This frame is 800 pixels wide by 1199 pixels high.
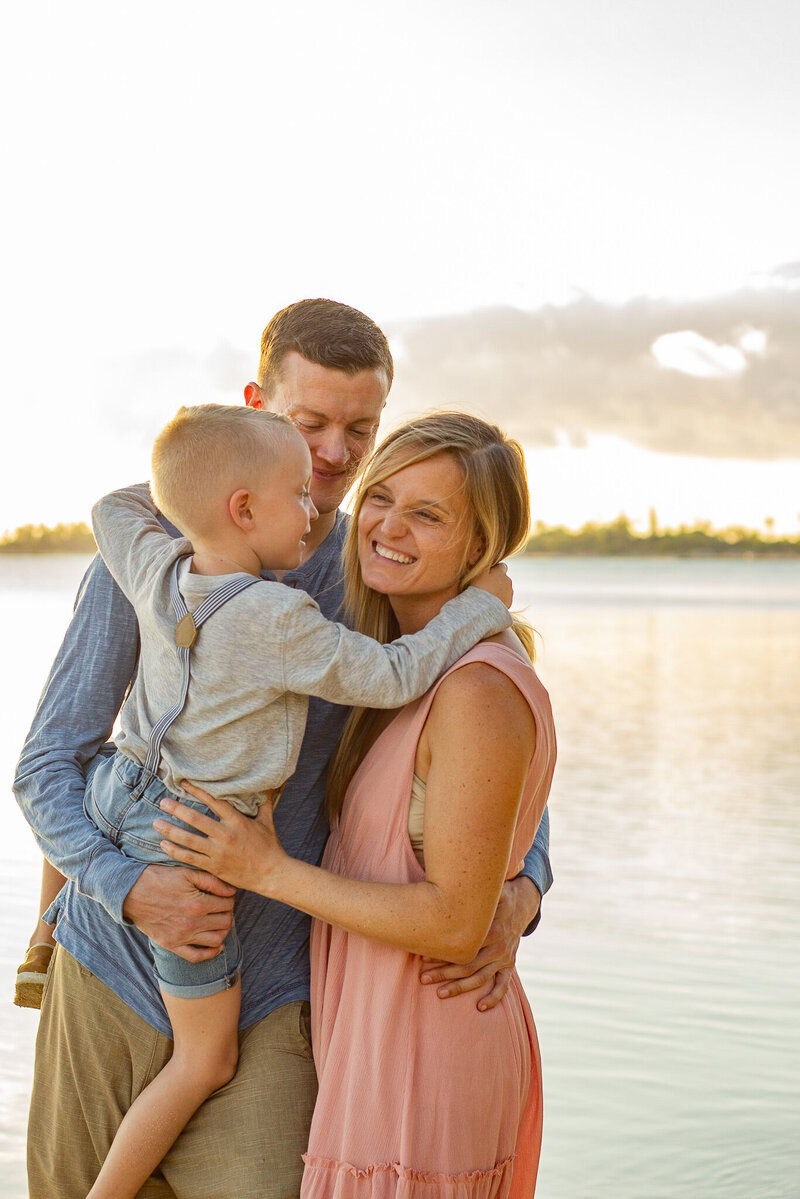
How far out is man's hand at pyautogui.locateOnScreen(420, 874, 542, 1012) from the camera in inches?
90.0

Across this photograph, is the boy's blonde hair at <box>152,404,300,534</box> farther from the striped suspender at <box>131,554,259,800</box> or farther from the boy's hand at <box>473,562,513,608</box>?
the boy's hand at <box>473,562,513,608</box>

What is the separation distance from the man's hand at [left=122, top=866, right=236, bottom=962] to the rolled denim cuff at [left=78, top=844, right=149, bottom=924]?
0.04ft

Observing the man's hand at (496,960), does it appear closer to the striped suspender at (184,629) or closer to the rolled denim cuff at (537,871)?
the rolled denim cuff at (537,871)

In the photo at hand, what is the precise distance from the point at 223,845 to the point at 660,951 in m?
4.24

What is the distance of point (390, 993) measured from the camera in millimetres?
2275

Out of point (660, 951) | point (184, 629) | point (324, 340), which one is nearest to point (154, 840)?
point (184, 629)

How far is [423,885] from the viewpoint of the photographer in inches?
87.4

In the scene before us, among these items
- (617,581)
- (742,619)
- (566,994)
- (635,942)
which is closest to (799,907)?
(635,942)

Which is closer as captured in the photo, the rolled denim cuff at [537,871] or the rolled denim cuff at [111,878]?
the rolled denim cuff at [111,878]

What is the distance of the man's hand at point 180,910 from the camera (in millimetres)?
2242

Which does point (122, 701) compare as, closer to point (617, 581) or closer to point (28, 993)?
point (28, 993)

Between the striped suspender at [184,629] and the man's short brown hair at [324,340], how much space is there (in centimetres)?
70

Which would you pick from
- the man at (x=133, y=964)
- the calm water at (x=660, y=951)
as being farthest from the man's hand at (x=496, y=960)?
the calm water at (x=660, y=951)

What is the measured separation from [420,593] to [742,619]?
26798 millimetres
